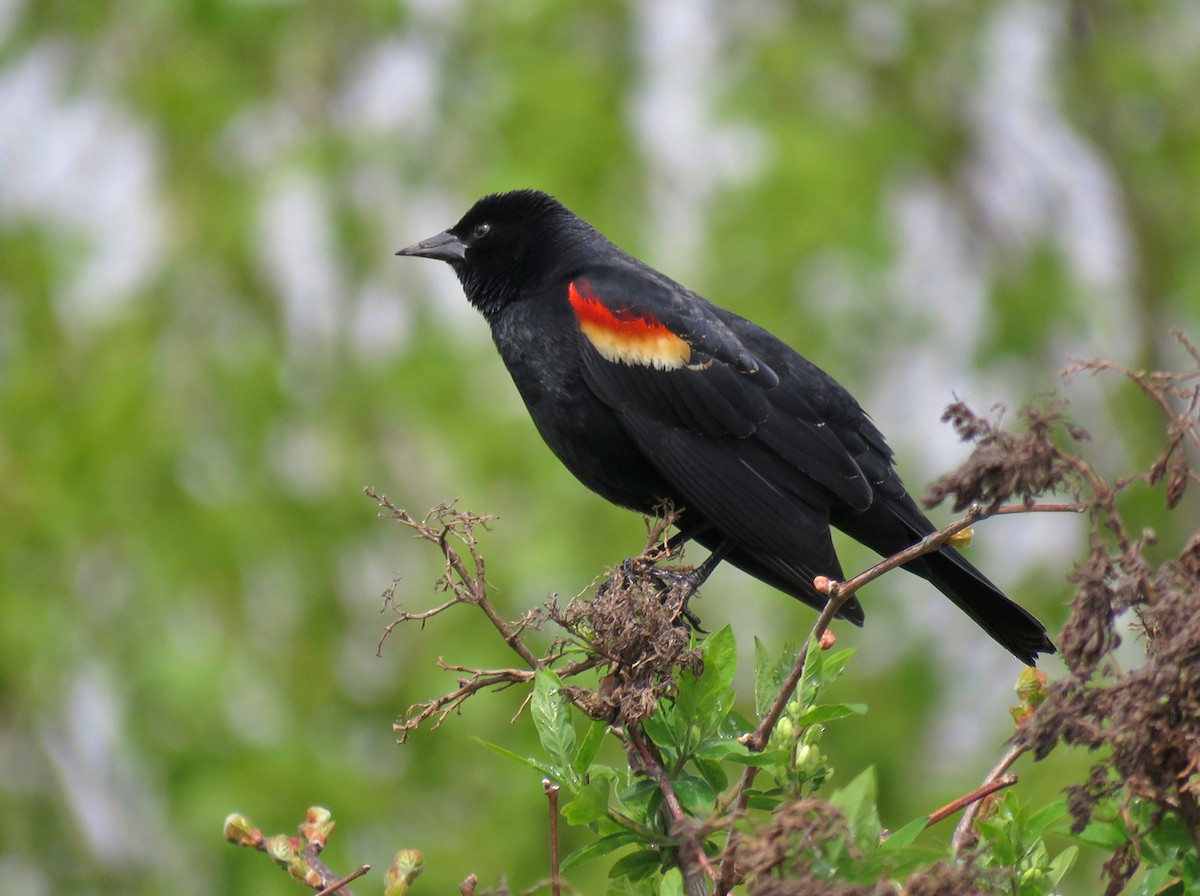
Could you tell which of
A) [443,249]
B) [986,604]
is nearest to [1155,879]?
[986,604]

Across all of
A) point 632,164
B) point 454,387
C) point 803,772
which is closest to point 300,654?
point 454,387

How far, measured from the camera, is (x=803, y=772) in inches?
72.8

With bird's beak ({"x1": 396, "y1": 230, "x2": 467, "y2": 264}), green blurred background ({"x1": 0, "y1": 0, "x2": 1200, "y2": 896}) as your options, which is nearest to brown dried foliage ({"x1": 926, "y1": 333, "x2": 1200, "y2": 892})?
bird's beak ({"x1": 396, "y1": 230, "x2": 467, "y2": 264})

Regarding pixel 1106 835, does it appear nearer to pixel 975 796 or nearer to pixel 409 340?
pixel 975 796

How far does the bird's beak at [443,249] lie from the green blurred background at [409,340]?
2.99 m

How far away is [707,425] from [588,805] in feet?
5.38

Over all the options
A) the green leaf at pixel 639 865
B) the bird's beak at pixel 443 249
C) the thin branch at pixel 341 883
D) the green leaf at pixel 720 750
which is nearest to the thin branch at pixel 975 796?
the green leaf at pixel 720 750

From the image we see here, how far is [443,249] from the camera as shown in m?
3.97

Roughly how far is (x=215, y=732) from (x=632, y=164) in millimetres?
3830

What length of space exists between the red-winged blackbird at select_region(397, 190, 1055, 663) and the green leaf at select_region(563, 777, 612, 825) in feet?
4.51

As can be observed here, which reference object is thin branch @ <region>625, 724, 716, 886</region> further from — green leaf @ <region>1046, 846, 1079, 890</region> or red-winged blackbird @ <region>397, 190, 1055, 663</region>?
red-winged blackbird @ <region>397, 190, 1055, 663</region>

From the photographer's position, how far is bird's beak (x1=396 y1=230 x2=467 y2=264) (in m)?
3.95

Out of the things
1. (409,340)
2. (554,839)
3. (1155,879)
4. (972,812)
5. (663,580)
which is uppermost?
(409,340)

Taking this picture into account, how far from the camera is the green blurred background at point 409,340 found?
7.25 metres
